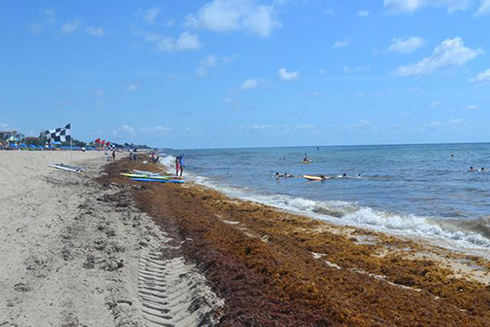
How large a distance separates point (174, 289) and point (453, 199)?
18.7 m

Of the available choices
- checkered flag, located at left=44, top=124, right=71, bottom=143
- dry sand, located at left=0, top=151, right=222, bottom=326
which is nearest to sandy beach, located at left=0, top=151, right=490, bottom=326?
dry sand, located at left=0, top=151, right=222, bottom=326

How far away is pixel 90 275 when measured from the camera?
6.50 meters

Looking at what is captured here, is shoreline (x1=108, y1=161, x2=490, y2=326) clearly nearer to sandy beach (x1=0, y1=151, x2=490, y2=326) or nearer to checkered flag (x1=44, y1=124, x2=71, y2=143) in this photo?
sandy beach (x1=0, y1=151, x2=490, y2=326)

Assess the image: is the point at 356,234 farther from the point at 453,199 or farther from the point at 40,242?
the point at 453,199

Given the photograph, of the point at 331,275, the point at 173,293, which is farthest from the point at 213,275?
the point at 331,275

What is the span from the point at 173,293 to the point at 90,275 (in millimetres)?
1463

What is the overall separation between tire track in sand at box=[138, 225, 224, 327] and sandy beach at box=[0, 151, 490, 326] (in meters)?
0.02

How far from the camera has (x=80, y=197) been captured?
15.8m

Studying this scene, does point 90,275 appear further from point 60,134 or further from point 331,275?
point 60,134

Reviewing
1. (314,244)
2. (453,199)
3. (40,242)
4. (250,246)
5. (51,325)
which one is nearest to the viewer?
(51,325)

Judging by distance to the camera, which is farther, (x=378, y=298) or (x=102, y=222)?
(x=102, y=222)

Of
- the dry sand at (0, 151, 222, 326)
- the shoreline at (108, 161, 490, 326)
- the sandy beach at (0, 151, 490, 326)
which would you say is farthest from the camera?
the shoreline at (108, 161, 490, 326)

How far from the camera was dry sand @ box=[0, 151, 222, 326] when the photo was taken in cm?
511

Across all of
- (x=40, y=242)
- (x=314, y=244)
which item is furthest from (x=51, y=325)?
(x=314, y=244)
